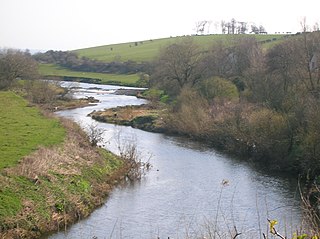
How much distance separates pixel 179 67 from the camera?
6819 centimetres

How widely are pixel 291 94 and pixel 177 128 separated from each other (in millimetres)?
14170

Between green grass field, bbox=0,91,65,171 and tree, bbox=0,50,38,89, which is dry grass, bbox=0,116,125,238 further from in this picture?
tree, bbox=0,50,38,89

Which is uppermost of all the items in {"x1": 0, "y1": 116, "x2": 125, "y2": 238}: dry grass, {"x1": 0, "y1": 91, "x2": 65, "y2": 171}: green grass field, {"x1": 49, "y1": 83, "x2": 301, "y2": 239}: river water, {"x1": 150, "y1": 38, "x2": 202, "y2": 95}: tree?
{"x1": 150, "y1": 38, "x2": 202, "y2": 95}: tree

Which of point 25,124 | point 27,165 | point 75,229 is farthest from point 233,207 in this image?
point 25,124

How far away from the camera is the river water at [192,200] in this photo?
2148 cm

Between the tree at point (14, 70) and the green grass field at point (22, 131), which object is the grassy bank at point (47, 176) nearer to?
the green grass field at point (22, 131)

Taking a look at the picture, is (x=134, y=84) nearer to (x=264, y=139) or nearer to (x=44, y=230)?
(x=264, y=139)

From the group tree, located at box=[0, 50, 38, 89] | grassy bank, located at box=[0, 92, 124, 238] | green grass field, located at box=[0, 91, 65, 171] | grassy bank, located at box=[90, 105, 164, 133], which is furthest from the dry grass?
tree, located at box=[0, 50, 38, 89]

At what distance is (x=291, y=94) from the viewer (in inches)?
1508

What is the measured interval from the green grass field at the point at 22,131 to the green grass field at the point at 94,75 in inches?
2428

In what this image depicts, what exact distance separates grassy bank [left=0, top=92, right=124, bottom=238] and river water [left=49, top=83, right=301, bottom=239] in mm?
944

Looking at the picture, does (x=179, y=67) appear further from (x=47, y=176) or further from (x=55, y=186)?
(x=55, y=186)

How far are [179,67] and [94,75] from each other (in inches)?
2393

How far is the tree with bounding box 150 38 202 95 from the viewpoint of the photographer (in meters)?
67.5
